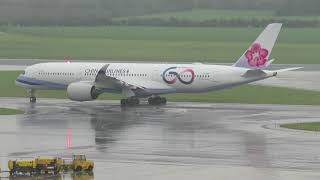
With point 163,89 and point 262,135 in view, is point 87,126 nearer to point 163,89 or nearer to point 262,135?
point 262,135

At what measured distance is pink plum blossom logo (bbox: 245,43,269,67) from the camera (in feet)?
246

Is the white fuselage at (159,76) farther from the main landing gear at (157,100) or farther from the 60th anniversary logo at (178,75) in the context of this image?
the main landing gear at (157,100)

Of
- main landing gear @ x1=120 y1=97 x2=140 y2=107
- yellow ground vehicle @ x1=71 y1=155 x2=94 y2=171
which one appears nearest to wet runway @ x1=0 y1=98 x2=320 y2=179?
yellow ground vehicle @ x1=71 y1=155 x2=94 y2=171

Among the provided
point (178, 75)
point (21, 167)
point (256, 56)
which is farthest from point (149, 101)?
point (21, 167)

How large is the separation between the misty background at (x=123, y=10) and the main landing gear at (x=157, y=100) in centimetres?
4150

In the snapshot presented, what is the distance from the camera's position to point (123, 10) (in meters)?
133

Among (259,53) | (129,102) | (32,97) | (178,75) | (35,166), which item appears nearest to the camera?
(35,166)

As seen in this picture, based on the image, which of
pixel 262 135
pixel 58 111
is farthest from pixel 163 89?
pixel 262 135

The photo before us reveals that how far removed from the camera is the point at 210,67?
74375 mm

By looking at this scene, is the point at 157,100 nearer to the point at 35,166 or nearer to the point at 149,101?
the point at 149,101

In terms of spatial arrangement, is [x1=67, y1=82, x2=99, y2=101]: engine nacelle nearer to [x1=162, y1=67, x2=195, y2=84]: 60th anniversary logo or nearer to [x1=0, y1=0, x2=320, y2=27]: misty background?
[x1=162, y1=67, x2=195, y2=84]: 60th anniversary logo

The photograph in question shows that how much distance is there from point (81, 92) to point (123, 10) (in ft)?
201

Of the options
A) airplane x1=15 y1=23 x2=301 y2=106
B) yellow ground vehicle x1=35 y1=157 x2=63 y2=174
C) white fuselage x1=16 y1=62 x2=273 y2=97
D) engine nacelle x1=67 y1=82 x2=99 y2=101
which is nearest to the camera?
yellow ground vehicle x1=35 y1=157 x2=63 y2=174

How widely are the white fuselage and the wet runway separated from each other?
1652mm
